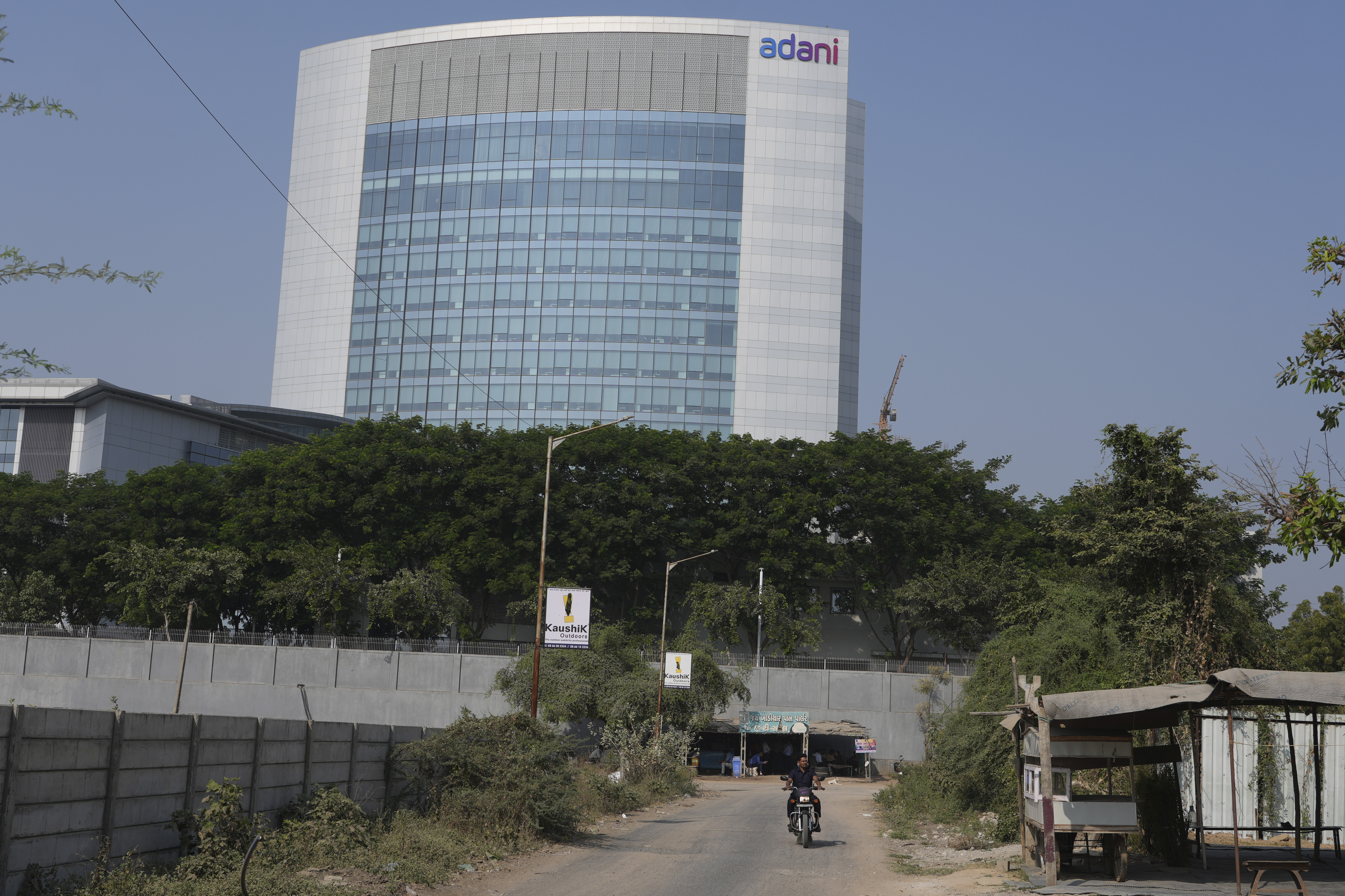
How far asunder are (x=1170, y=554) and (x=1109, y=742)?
389 inches

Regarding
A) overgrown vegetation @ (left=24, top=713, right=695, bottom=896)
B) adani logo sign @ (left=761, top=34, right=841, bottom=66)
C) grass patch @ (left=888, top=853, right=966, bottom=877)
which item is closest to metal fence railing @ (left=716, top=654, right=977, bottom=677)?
overgrown vegetation @ (left=24, top=713, right=695, bottom=896)

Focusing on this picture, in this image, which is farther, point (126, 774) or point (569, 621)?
point (569, 621)

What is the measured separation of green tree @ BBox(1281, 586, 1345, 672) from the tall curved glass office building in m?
42.6

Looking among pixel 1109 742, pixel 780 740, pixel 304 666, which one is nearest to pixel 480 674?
pixel 304 666

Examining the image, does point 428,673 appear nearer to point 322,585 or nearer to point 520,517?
point 322,585

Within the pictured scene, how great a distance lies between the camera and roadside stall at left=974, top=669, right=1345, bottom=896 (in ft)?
48.3

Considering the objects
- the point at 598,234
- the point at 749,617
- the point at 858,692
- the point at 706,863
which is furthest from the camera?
the point at 598,234

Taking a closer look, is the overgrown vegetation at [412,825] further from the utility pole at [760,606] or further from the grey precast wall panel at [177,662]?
the grey precast wall panel at [177,662]

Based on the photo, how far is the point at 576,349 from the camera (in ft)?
316

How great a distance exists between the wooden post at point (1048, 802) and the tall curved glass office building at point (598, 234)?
78587mm

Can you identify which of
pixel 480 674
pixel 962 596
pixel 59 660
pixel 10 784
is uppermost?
pixel 962 596

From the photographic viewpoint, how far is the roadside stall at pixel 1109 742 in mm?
14719

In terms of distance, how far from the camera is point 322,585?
199 ft

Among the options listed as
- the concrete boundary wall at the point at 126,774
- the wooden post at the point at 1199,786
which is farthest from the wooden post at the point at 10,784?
the wooden post at the point at 1199,786
